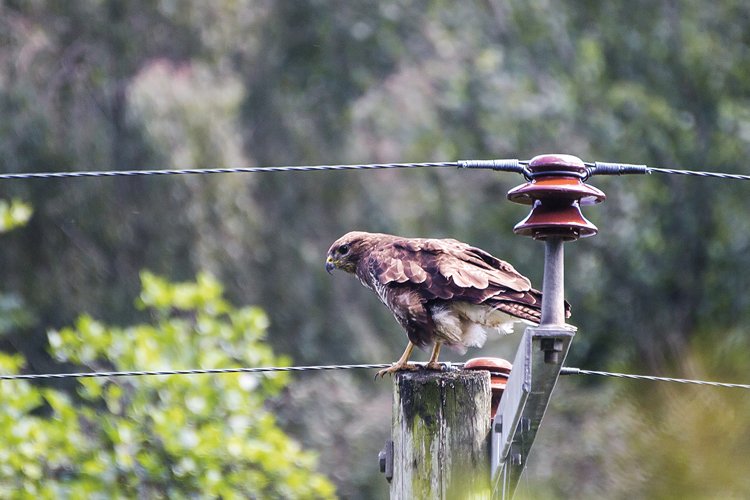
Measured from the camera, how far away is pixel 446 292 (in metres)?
5.23

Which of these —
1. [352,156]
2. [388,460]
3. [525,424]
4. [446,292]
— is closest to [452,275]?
[446,292]

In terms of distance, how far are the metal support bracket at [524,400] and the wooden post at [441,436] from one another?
7 cm

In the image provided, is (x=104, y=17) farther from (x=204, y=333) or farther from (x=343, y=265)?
(x=343, y=265)

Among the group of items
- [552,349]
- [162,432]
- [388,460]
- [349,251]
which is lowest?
[388,460]

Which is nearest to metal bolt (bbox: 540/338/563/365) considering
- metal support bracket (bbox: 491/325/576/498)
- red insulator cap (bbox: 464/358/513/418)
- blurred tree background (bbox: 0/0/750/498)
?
metal support bracket (bbox: 491/325/576/498)

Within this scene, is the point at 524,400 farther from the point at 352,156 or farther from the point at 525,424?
the point at 352,156

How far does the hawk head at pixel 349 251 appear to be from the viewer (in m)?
6.45

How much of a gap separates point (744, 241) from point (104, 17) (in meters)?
7.90

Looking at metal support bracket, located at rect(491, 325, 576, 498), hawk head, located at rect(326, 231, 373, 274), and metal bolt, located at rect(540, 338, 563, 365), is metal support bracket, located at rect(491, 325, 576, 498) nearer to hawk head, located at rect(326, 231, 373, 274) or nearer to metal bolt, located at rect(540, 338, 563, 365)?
metal bolt, located at rect(540, 338, 563, 365)

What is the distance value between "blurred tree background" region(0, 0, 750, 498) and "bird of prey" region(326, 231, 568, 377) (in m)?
7.80

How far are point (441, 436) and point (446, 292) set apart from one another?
102 cm

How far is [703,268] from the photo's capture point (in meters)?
16.7

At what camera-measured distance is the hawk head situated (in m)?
6.45

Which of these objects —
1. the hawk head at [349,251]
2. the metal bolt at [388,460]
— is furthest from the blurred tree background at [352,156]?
the metal bolt at [388,460]
